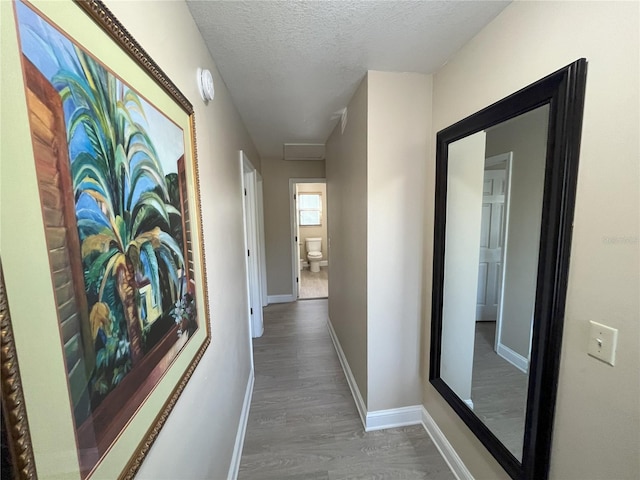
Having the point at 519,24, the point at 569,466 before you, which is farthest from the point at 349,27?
the point at 569,466

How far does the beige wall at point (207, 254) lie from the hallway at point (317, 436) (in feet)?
0.88

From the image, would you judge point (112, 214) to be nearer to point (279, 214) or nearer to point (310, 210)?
point (279, 214)

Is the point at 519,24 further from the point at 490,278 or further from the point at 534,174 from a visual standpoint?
the point at 490,278

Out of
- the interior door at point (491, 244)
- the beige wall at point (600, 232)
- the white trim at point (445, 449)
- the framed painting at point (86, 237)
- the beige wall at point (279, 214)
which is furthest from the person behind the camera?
the beige wall at point (279, 214)

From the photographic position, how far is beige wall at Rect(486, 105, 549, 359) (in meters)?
1.05

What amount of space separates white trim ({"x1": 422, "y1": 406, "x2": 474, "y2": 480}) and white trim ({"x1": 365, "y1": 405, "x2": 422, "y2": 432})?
0.05 meters

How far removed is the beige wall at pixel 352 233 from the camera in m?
1.74

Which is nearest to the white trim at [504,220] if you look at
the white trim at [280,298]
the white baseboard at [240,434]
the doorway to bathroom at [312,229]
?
the white baseboard at [240,434]

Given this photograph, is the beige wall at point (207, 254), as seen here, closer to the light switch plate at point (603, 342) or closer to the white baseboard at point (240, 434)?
the white baseboard at point (240, 434)

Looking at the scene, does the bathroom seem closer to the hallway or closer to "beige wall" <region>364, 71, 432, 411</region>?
the hallway

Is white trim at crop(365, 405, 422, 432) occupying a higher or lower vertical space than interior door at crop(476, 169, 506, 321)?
lower

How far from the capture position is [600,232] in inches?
32.4

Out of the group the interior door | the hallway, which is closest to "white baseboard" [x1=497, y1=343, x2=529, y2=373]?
the interior door

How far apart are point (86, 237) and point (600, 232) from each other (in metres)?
1.37
